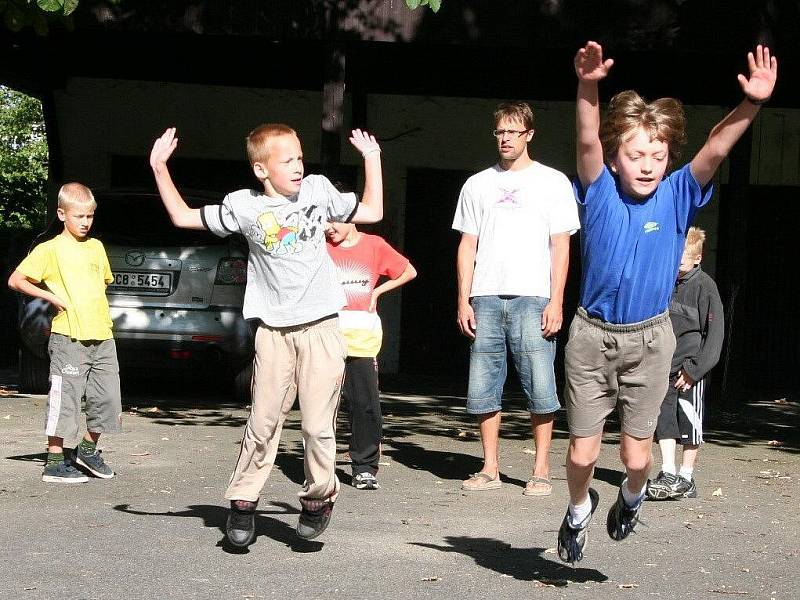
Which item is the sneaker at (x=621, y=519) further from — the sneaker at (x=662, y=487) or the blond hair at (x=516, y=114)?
the blond hair at (x=516, y=114)

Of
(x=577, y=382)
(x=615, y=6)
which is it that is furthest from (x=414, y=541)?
(x=615, y=6)

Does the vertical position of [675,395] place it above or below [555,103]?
below

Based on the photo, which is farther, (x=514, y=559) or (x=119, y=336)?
(x=119, y=336)

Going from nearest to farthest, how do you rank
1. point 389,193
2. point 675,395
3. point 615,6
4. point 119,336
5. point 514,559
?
point 514,559, point 675,395, point 119,336, point 615,6, point 389,193

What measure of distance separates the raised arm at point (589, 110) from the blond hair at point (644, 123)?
120 mm

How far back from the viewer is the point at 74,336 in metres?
7.49

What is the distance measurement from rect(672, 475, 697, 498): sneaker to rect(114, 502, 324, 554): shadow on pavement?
206 cm

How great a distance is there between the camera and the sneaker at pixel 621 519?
5379mm

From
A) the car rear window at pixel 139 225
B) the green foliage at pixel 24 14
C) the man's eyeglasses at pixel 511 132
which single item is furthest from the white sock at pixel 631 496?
the car rear window at pixel 139 225

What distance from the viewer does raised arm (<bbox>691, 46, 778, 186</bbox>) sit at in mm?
4688

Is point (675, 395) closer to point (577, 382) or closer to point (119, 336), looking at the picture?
point (577, 382)

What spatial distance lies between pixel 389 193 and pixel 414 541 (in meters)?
9.31

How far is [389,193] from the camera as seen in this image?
1503cm

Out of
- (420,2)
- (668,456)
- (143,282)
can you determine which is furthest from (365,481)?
(143,282)
